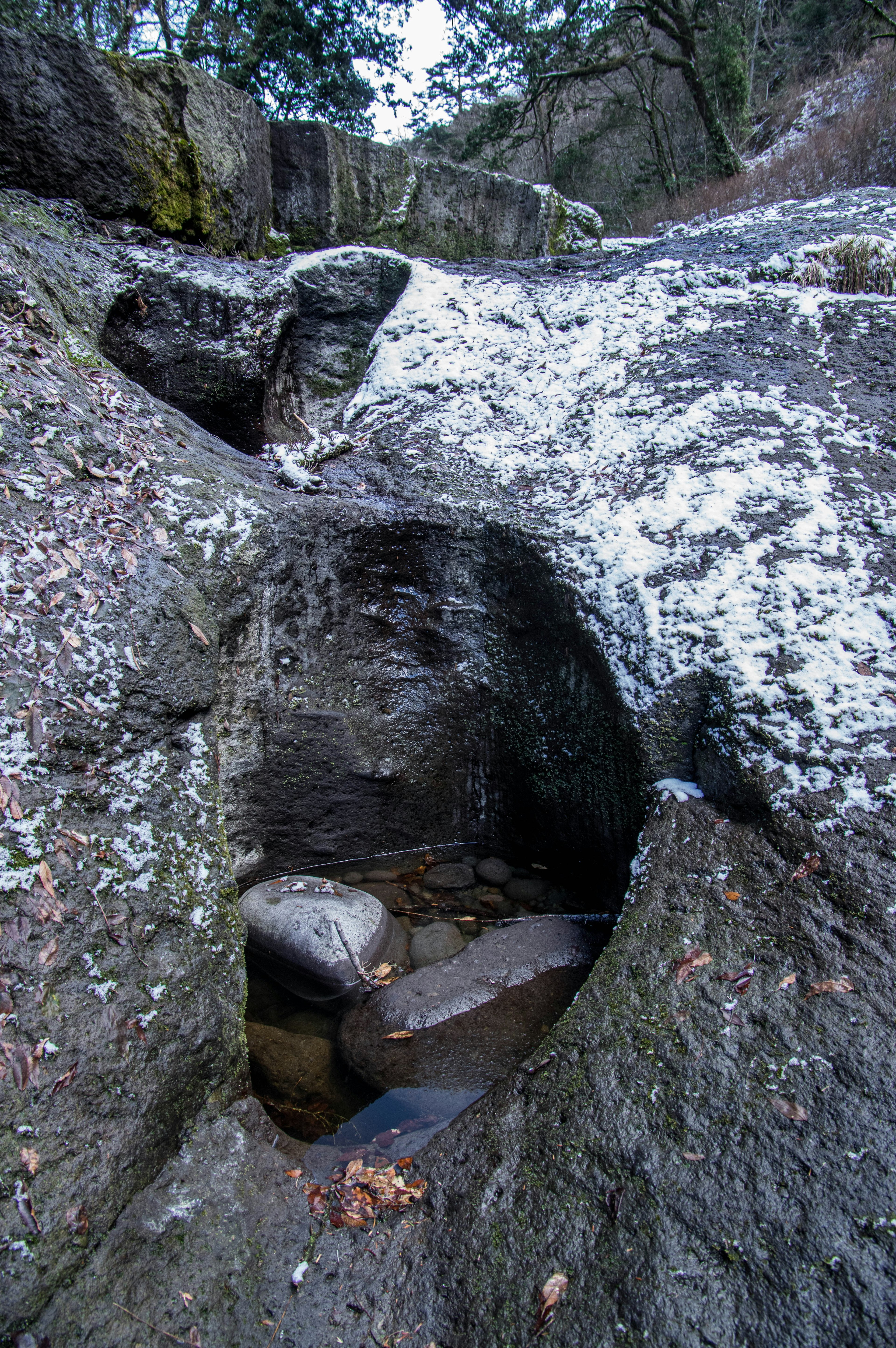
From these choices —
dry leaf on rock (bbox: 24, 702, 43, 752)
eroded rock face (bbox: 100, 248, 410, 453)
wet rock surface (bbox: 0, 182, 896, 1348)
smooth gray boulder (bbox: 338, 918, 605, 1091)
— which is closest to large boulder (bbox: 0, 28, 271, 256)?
wet rock surface (bbox: 0, 182, 896, 1348)

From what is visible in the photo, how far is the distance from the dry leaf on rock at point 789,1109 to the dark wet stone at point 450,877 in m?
1.86

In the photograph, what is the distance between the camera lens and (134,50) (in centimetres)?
974

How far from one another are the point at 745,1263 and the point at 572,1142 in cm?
41

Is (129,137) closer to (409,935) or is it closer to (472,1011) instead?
(409,935)

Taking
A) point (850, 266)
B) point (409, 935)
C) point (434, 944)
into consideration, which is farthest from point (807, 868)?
point (850, 266)

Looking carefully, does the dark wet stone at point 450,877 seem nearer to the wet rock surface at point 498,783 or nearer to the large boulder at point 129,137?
the wet rock surface at point 498,783

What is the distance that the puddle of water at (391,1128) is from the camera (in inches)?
75.5

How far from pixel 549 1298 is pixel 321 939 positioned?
1.50m

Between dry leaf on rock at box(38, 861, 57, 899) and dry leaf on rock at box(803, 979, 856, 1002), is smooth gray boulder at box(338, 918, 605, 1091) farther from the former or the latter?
dry leaf on rock at box(38, 861, 57, 899)

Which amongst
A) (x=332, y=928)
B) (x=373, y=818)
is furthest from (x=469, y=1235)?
(x=373, y=818)

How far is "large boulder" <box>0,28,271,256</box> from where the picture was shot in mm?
3492

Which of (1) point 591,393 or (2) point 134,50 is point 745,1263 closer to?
(1) point 591,393

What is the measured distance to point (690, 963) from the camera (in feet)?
6.05

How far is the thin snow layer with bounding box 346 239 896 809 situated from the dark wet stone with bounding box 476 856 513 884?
1228mm
